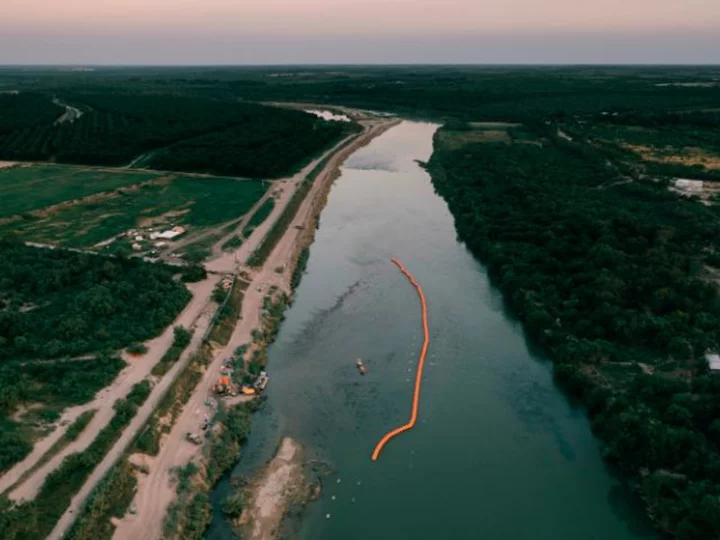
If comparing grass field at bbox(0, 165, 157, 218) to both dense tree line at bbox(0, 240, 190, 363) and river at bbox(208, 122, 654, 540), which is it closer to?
dense tree line at bbox(0, 240, 190, 363)

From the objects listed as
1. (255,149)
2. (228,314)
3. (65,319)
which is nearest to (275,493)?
(228,314)

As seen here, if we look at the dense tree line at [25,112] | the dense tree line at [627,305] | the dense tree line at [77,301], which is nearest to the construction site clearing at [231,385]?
the dense tree line at [77,301]

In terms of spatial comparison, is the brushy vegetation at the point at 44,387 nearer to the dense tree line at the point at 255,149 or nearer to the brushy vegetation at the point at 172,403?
the brushy vegetation at the point at 172,403

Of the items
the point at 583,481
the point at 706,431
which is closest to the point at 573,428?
the point at 583,481

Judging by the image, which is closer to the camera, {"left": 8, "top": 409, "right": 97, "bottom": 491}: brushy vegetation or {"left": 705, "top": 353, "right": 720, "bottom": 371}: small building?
{"left": 8, "top": 409, "right": 97, "bottom": 491}: brushy vegetation

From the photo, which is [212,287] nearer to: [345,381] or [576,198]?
[345,381]

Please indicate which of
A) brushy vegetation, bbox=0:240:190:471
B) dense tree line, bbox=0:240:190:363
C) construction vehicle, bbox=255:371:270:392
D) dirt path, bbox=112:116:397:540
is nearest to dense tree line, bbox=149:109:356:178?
dirt path, bbox=112:116:397:540

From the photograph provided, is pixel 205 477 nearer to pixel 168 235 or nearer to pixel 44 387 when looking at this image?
pixel 44 387
